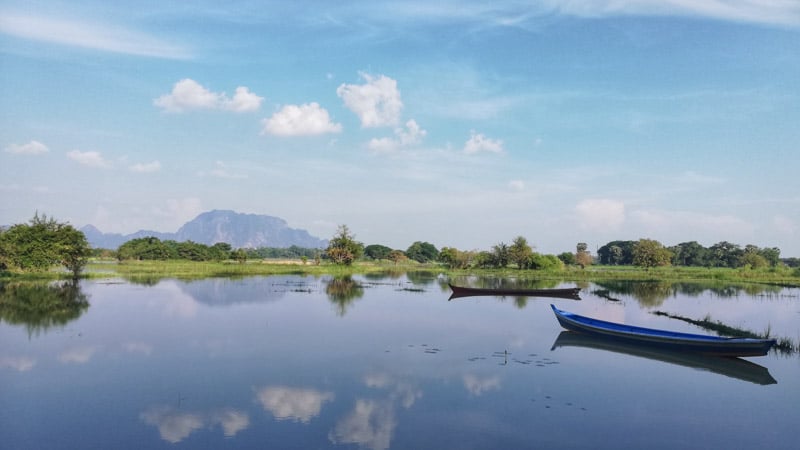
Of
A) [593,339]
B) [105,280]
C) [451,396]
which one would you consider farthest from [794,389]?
[105,280]

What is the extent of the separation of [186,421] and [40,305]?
24.9m

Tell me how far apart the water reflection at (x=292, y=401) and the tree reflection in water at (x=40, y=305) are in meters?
14.9

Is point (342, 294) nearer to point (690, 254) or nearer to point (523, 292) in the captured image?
point (523, 292)

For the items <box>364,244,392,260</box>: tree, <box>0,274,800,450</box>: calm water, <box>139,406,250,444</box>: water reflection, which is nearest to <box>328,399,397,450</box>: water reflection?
<box>0,274,800,450</box>: calm water

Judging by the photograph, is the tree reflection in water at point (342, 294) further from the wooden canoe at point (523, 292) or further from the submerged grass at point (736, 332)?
the submerged grass at point (736, 332)

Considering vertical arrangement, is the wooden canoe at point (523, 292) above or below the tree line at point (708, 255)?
below

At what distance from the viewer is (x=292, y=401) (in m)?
13.9

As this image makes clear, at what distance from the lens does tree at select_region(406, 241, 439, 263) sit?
155 metres

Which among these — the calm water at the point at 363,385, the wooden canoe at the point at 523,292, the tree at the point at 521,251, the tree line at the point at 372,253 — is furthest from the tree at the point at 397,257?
the calm water at the point at 363,385

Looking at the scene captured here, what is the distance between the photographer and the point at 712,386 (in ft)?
55.2

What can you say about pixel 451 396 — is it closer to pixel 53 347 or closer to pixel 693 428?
pixel 693 428

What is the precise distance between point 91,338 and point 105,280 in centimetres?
3160

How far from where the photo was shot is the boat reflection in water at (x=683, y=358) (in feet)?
60.5

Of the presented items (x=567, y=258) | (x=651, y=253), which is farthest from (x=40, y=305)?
(x=567, y=258)
